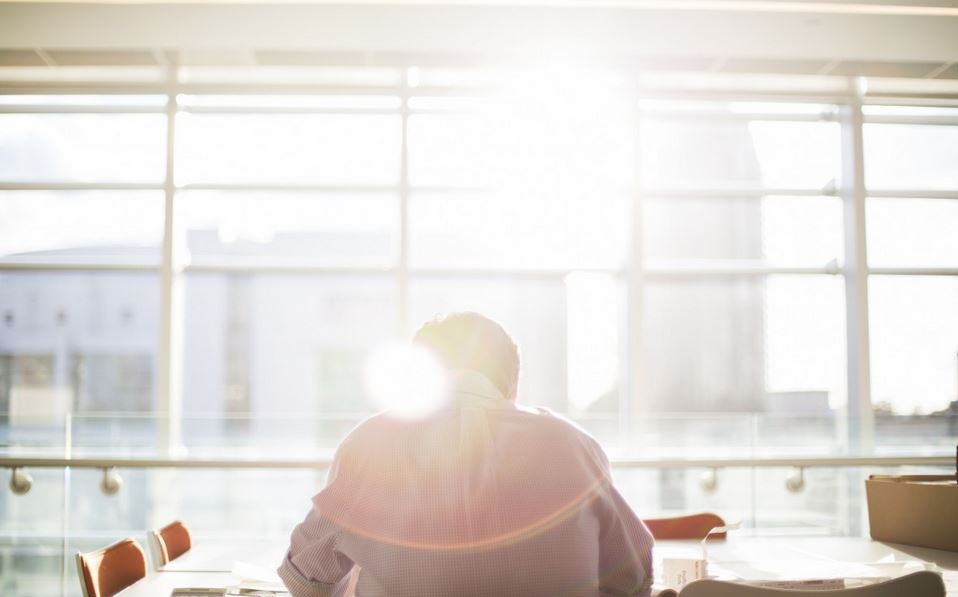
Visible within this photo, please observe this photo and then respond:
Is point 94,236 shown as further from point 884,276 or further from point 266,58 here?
point 884,276

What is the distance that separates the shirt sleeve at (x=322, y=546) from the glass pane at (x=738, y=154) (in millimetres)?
5004

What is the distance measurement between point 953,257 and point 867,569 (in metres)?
4.85

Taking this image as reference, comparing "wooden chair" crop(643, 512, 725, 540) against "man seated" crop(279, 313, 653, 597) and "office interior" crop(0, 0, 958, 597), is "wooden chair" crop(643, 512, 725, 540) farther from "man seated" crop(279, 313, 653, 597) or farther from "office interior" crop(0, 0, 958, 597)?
"office interior" crop(0, 0, 958, 597)

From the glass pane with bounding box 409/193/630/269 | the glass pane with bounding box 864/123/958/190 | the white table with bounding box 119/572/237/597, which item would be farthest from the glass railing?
the white table with bounding box 119/572/237/597

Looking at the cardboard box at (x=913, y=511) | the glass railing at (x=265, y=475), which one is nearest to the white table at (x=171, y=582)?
the cardboard box at (x=913, y=511)

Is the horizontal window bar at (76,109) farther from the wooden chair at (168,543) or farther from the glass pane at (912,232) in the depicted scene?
the glass pane at (912,232)

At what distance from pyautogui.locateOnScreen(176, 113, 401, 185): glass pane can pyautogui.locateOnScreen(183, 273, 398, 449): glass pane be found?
701mm

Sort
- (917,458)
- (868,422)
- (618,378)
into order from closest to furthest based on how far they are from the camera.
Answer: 1. (917,458)
2. (868,422)
3. (618,378)

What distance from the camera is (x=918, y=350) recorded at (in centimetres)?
642

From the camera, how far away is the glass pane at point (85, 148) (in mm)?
6176

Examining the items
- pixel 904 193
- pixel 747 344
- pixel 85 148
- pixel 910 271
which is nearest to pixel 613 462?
pixel 747 344

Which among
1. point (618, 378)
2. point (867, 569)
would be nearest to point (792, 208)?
point (618, 378)

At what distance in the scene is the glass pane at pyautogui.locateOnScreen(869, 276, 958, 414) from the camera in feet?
A: 20.8

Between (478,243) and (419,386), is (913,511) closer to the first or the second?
(419,386)
